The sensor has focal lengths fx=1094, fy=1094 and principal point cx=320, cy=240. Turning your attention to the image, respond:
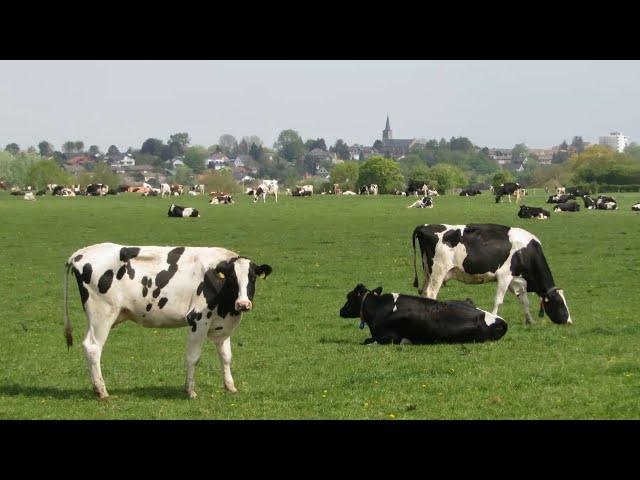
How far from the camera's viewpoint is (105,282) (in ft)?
42.7

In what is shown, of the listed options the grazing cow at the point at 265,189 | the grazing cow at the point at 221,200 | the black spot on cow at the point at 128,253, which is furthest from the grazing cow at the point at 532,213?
the black spot on cow at the point at 128,253

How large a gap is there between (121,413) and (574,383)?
5.36 meters

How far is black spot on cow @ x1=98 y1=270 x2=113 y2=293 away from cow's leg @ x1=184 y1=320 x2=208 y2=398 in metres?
1.13

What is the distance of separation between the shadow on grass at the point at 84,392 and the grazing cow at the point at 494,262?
24.5ft

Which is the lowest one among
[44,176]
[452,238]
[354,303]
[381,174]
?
[44,176]

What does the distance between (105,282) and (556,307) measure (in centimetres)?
891

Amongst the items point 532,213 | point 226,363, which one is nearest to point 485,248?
point 226,363

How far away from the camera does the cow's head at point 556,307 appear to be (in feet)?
61.8

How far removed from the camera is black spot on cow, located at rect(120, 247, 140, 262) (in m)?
13.2

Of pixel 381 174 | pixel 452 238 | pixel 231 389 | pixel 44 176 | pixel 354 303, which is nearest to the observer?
pixel 231 389

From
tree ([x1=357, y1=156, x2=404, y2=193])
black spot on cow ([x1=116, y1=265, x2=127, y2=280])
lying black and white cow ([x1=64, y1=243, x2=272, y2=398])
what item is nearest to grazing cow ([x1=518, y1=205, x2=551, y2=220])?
lying black and white cow ([x1=64, y1=243, x2=272, y2=398])

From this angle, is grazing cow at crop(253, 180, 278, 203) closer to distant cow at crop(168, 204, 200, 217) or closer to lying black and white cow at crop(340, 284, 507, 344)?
distant cow at crop(168, 204, 200, 217)

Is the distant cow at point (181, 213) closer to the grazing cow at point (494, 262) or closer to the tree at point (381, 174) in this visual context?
the grazing cow at point (494, 262)

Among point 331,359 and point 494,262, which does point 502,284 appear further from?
point 331,359
